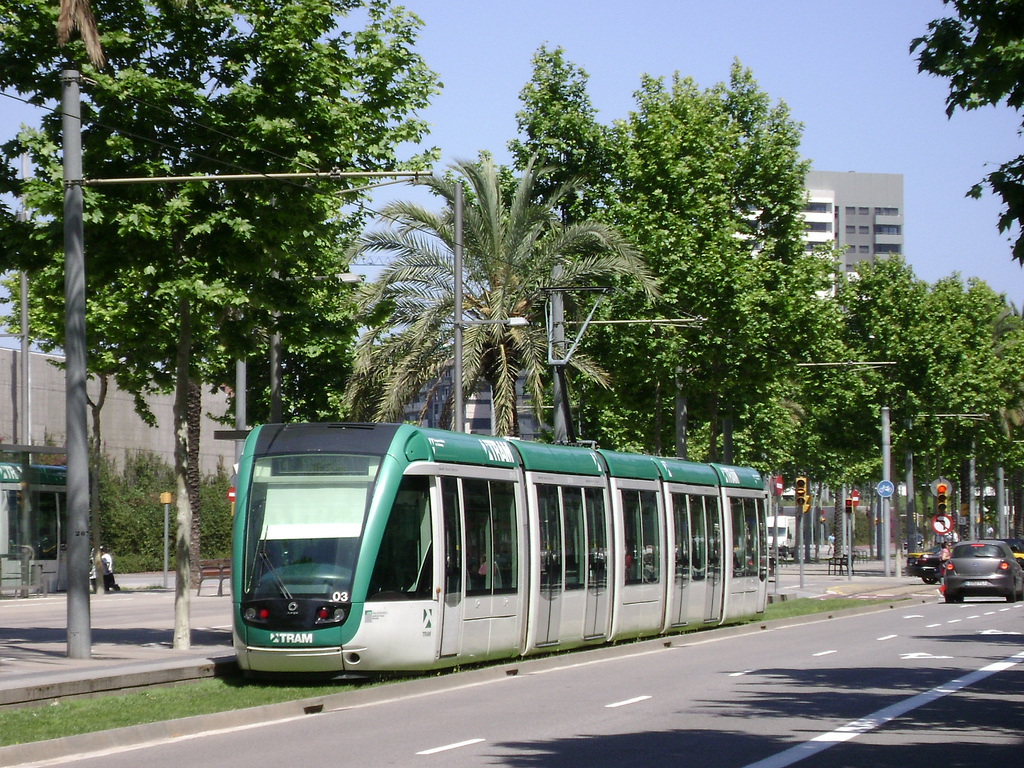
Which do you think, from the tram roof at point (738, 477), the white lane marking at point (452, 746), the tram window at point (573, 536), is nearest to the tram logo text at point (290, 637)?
the white lane marking at point (452, 746)

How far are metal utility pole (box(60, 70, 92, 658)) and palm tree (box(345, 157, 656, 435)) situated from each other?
13425 millimetres

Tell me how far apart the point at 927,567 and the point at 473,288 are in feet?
90.2

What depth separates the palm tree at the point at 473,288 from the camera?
32.8 metres

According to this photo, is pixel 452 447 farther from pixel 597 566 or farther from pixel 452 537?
pixel 597 566

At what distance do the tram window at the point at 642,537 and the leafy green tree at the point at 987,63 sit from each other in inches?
439

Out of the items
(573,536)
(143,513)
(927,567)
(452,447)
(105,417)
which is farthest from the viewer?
(105,417)

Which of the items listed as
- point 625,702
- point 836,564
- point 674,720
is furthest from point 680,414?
point 836,564

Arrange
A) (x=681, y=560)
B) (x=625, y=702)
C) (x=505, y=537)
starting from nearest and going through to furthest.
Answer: (x=625, y=702)
(x=505, y=537)
(x=681, y=560)

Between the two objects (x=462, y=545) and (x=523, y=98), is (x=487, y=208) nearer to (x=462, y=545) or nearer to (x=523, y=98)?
(x=523, y=98)

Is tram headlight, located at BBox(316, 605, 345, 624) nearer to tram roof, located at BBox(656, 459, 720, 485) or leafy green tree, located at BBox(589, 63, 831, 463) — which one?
tram roof, located at BBox(656, 459, 720, 485)

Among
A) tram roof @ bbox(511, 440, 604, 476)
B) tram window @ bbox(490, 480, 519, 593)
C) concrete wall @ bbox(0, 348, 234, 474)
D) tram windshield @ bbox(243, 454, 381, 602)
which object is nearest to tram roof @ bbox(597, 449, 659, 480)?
tram roof @ bbox(511, 440, 604, 476)

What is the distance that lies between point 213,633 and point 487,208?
517 inches

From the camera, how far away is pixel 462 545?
699 inches

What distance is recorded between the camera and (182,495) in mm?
20391
